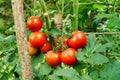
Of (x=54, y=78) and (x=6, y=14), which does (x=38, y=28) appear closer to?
(x=54, y=78)

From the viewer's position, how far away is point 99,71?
4.16ft

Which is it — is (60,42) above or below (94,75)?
above

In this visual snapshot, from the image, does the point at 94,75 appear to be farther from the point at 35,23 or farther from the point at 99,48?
the point at 35,23

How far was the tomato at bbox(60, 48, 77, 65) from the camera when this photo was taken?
1.21 metres

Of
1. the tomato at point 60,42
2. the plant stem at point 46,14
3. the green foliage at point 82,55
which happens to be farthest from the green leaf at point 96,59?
the plant stem at point 46,14

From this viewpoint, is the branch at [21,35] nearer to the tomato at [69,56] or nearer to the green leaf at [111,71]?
the tomato at [69,56]

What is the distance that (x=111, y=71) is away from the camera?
1.25 meters

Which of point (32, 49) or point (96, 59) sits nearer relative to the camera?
point (96, 59)

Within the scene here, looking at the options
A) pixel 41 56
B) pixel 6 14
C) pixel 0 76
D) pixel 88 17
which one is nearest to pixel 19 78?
pixel 0 76

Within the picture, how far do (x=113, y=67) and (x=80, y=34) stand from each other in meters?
0.17

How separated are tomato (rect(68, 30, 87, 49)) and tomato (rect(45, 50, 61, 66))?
2.5 inches

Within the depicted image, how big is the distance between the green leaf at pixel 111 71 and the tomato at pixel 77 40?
0.38ft

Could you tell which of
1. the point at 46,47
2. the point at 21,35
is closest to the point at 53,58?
the point at 46,47

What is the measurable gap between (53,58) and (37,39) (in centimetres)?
9
